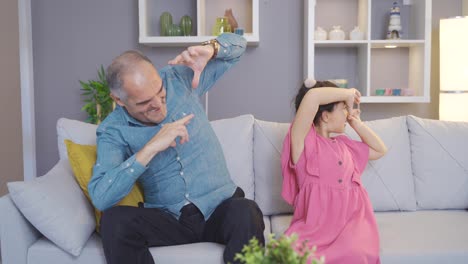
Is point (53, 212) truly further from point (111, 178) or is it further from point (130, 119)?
point (130, 119)

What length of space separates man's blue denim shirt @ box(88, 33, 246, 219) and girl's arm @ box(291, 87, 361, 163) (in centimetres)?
31

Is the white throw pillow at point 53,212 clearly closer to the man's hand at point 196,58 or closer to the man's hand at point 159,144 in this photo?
the man's hand at point 159,144

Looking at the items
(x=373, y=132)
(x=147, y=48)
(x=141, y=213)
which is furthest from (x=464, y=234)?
(x=147, y=48)

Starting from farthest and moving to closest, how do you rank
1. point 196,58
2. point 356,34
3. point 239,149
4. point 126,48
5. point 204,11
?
1. point 126,48
2. point 204,11
3. point 356,34
4. point 239,149
5. point 196,58

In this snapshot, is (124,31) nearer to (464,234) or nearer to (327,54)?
(327,54)

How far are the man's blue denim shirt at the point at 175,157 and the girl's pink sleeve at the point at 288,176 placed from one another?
0.76ft

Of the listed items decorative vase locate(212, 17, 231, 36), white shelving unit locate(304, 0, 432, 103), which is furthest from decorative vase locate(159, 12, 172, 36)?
white shelving unit locate(304, 0, 432, 103)

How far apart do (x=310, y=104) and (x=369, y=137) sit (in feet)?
1.24

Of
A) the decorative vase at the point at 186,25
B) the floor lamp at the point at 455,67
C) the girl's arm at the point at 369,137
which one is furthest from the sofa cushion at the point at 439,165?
the decorative vase at the point at 186,25

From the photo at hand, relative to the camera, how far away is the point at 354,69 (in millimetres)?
3670

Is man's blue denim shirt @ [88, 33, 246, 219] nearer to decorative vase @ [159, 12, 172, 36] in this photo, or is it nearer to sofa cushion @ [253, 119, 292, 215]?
sofa cushion @ [253, 119, 292, 215]

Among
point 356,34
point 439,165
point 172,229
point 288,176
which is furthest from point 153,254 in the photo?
point 356,34

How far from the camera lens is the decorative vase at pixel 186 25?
357cm

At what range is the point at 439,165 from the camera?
2.52 meters
